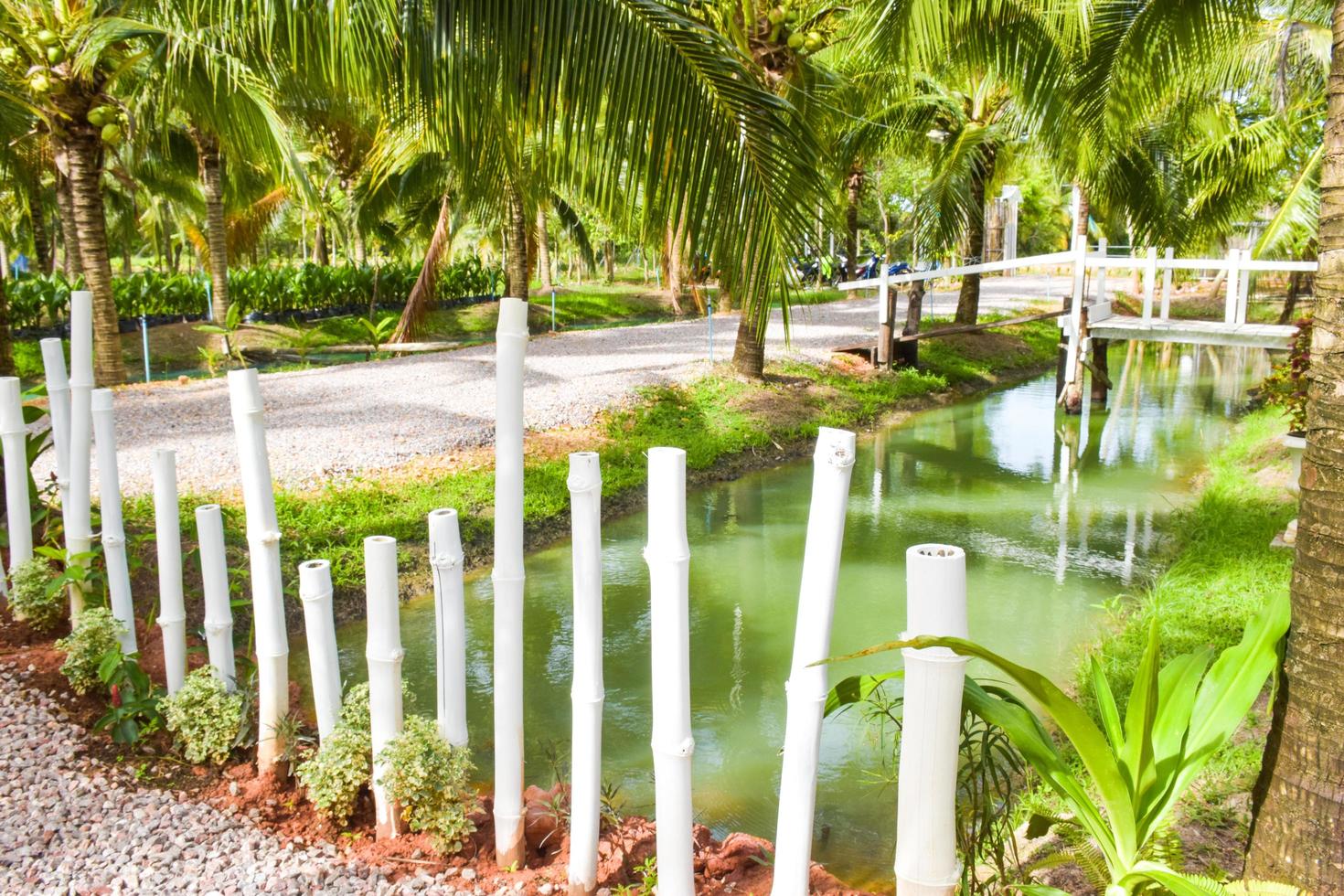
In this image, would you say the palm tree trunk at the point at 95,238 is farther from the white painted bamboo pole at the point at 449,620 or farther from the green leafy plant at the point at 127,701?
the white painted bamboo pole at the point at 449,620

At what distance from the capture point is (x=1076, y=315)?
44.3ft

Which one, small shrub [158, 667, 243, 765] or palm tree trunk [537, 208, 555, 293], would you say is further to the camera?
palm tree trunk [537, 208, 555, 293]

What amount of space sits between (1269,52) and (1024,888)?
14512 mm

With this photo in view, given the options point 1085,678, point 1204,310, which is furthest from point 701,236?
A: point 1204,310

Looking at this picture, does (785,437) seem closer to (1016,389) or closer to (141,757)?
(1016,389)

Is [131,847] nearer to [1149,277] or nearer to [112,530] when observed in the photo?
[112,530]

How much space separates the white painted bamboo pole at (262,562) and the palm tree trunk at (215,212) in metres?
13.4

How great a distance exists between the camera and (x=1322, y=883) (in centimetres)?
253

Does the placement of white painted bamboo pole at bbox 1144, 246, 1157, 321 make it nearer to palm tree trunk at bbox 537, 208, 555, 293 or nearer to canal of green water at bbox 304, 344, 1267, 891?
canal of green water at bbox 304, 344, 1267, 891

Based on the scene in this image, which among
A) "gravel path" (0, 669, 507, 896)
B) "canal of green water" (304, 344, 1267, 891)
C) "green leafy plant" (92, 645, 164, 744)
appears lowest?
"canal of green water" (304, 344, 1267, 891)

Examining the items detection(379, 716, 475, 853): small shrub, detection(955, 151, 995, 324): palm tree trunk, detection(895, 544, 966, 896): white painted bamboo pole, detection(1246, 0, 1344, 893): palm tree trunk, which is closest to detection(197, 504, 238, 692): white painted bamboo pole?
detection(379, 716, 475, 853): small shrub

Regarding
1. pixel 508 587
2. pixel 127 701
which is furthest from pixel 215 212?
pixel 508 587

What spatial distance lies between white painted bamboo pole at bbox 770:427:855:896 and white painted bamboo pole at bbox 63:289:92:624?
3403 mm

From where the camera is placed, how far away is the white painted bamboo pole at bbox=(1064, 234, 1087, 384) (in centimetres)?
1347
